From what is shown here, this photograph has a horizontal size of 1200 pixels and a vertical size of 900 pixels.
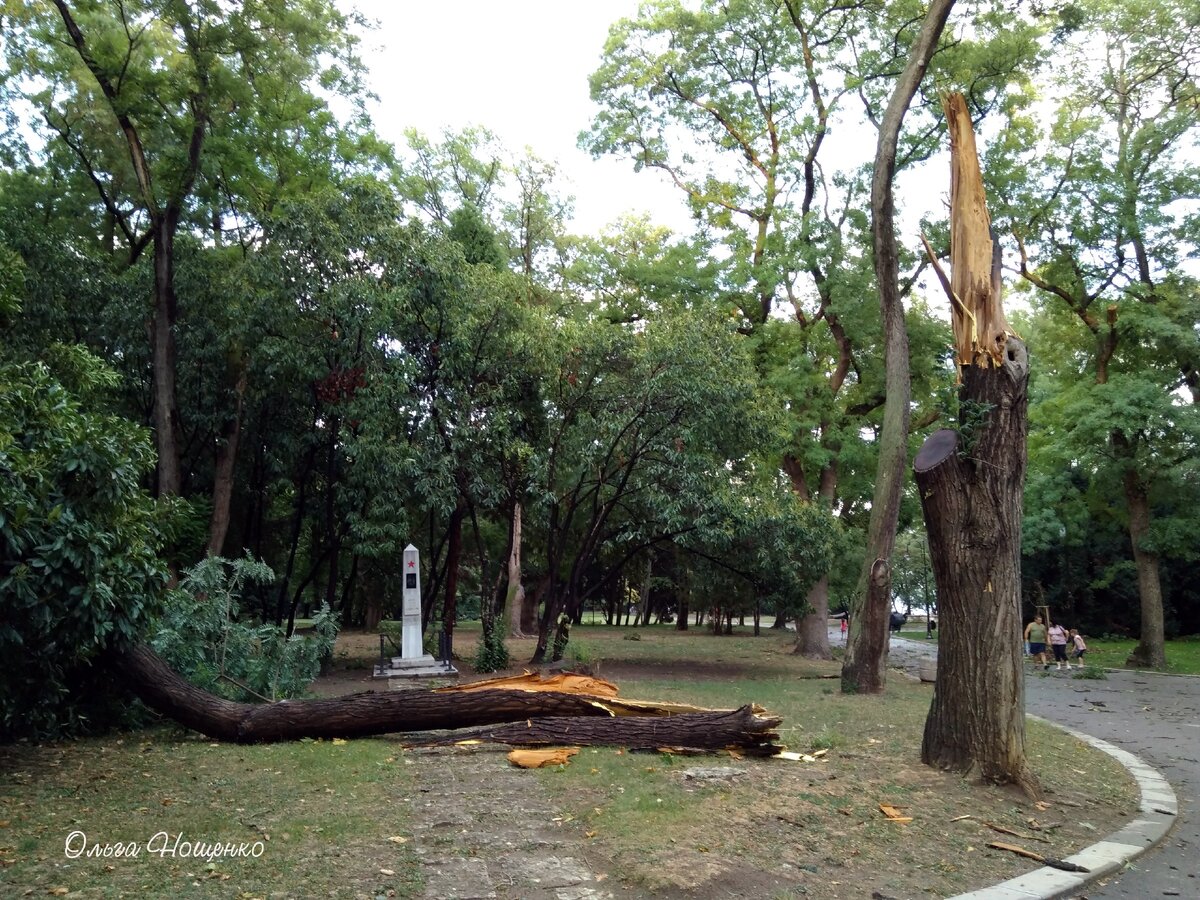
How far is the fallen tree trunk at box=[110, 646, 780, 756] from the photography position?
8180 millimetres

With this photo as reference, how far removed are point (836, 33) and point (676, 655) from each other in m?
16.4

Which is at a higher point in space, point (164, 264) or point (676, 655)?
point (164, 264)

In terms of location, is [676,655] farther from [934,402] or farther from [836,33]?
[836,33]

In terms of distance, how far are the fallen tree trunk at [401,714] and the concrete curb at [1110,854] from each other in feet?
10.0

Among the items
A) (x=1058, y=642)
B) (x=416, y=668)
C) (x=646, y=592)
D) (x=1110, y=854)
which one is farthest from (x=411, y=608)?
(x=646, y=592)

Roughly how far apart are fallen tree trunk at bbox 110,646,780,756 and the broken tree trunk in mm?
1990

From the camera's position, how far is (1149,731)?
11.8m

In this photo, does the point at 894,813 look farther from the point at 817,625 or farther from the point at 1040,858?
the point at 817,625

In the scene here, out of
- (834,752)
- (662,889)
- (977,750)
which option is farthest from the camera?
(834,752)

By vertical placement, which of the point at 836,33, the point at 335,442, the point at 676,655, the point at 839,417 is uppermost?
the point at 836,33

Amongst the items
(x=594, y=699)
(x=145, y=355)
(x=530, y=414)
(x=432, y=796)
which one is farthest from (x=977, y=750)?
(x=145, y=355)

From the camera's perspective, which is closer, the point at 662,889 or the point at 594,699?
the point at 662,889

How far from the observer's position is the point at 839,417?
70.9ft

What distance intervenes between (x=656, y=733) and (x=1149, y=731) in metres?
7.94
